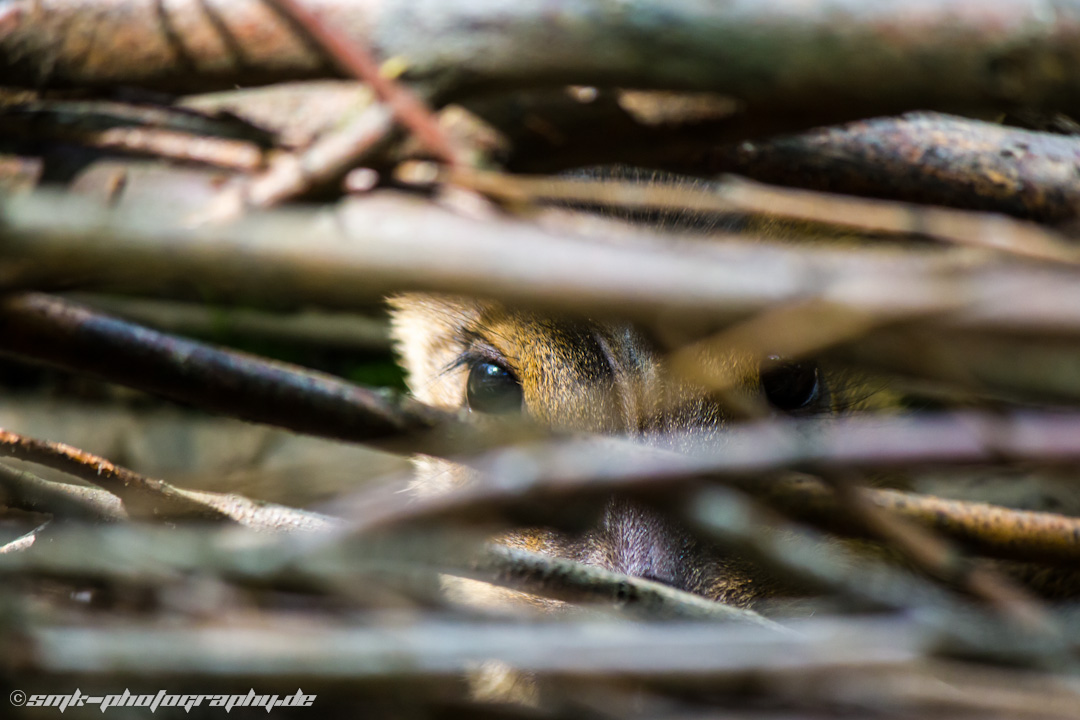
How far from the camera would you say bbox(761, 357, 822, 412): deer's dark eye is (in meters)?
1.90

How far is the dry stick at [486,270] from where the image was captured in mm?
556

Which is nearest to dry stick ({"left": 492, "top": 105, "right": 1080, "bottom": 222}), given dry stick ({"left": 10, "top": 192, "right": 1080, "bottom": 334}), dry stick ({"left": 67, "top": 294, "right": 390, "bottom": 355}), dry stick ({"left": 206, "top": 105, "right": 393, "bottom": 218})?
dry stick ({"left": 206, "top": 105, "right": 393, "bottom": 218})

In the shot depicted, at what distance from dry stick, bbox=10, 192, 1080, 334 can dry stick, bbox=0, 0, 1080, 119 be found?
166 mm

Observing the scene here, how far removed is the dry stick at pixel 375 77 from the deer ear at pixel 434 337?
3.83ft

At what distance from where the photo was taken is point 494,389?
2.17 m

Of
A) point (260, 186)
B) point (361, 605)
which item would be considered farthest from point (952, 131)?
A: point (361, 605)

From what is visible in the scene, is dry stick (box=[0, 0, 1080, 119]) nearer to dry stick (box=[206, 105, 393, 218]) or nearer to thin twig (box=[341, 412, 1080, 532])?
dry stick (box=[206, 105, 393, 218])

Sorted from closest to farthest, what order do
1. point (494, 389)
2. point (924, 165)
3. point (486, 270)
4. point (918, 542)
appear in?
point (486, 270) → point (918, 542) → point (924, 165) → point (494, 389)

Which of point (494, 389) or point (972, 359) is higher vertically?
point (972, 359)

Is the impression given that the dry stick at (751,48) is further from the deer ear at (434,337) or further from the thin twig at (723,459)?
the deer ear at (434,337)

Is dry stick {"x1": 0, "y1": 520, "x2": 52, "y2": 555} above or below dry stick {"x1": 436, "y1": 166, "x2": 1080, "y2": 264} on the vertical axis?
below

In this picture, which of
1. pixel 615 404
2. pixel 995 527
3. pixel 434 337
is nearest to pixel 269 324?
pixel 434 337

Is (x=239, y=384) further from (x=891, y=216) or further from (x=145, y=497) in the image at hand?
(x=891, y=216)

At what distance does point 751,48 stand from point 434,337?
6.33 ft
